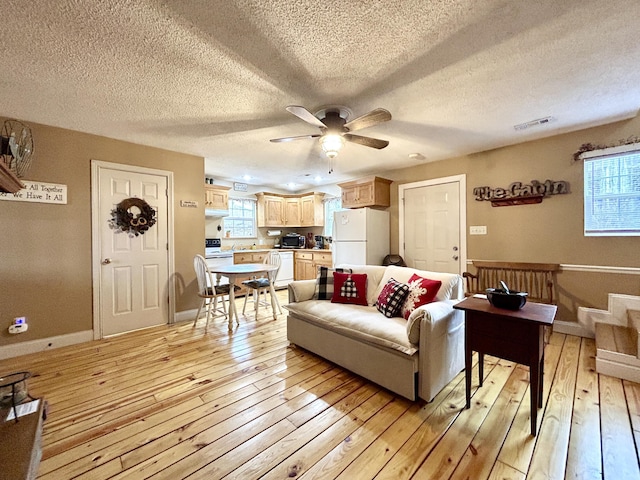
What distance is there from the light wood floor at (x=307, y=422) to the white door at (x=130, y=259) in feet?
2.60

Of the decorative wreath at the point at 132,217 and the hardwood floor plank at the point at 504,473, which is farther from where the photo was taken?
the decorative wreath at the point at 132,217

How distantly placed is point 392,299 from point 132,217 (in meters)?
3.30

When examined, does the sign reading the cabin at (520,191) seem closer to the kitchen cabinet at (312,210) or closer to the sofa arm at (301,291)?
the sofa arm at (301,291)

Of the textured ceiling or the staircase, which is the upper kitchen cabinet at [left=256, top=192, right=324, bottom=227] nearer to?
the textured ceiling

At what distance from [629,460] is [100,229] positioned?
4837 millimetres

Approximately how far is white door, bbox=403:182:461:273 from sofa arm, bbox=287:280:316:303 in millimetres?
2312

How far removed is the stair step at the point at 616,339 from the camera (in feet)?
7.70

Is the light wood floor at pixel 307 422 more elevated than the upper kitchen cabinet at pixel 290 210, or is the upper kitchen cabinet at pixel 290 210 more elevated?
the upper kitchen cabinet at pixel 290 210

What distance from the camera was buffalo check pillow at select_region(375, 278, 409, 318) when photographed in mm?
2416

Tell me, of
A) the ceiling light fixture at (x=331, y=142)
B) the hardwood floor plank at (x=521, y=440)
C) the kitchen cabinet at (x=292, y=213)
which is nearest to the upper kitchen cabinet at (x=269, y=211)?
the kitchen cabinet at (x=292, y=213)

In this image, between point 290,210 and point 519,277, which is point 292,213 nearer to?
point 290,210

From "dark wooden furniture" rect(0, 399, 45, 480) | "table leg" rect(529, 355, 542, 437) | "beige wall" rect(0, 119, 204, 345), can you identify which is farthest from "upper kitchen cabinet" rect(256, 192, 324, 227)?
"dark wooden furniture" rect(0, 399, 45, 480)

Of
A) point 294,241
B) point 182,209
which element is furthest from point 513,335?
point 294,241

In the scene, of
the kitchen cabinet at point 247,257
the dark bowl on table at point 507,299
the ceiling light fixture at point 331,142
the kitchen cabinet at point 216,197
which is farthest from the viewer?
the kitchen cabinet at point 247,257
